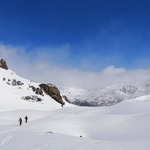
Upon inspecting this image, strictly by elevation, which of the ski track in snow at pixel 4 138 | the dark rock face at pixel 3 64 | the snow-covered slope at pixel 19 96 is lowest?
the ski track in snow at pixel 4 138

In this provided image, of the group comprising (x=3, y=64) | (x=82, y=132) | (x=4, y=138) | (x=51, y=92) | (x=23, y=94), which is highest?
(x=3, y=64)

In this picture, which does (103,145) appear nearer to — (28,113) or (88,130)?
(88,130)

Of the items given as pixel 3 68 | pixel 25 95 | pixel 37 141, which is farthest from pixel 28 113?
pixel 3 68

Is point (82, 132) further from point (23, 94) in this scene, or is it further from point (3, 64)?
point (3, 64)

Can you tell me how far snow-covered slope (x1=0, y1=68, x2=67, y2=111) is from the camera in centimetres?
10724

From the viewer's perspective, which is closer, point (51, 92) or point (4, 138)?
point (4, 138)

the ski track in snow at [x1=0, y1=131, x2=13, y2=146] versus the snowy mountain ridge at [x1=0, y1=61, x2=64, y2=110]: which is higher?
the snowy mountain ridge at [x1=0, y1=61, x2=64, y2=110]

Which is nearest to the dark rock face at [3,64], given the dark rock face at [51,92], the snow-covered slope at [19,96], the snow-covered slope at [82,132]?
the snow-covered slope at [19,96]

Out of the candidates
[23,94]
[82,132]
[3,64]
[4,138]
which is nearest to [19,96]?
[23,94]

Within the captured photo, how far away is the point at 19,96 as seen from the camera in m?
117

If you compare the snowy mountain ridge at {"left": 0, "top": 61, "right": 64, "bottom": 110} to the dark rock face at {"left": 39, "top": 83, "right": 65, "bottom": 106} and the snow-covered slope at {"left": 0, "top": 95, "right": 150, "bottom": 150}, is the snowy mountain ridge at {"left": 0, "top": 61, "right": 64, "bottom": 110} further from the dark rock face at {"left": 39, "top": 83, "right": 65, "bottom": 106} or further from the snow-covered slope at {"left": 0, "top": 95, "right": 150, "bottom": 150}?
the snow-covered slope at {"left": 0, "top": 95, "right": 150, "bottom": 150}

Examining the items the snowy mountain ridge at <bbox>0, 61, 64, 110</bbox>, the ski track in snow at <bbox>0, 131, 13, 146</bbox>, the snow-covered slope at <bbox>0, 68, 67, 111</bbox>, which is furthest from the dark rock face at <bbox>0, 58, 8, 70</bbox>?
the ski track in snow at <bbox>0, 131, 13, 146</bbox>

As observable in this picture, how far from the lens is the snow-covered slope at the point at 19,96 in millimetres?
107238

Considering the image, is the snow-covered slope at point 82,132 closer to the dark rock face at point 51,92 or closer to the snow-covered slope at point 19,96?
the snow-covered slope at point 19,96
